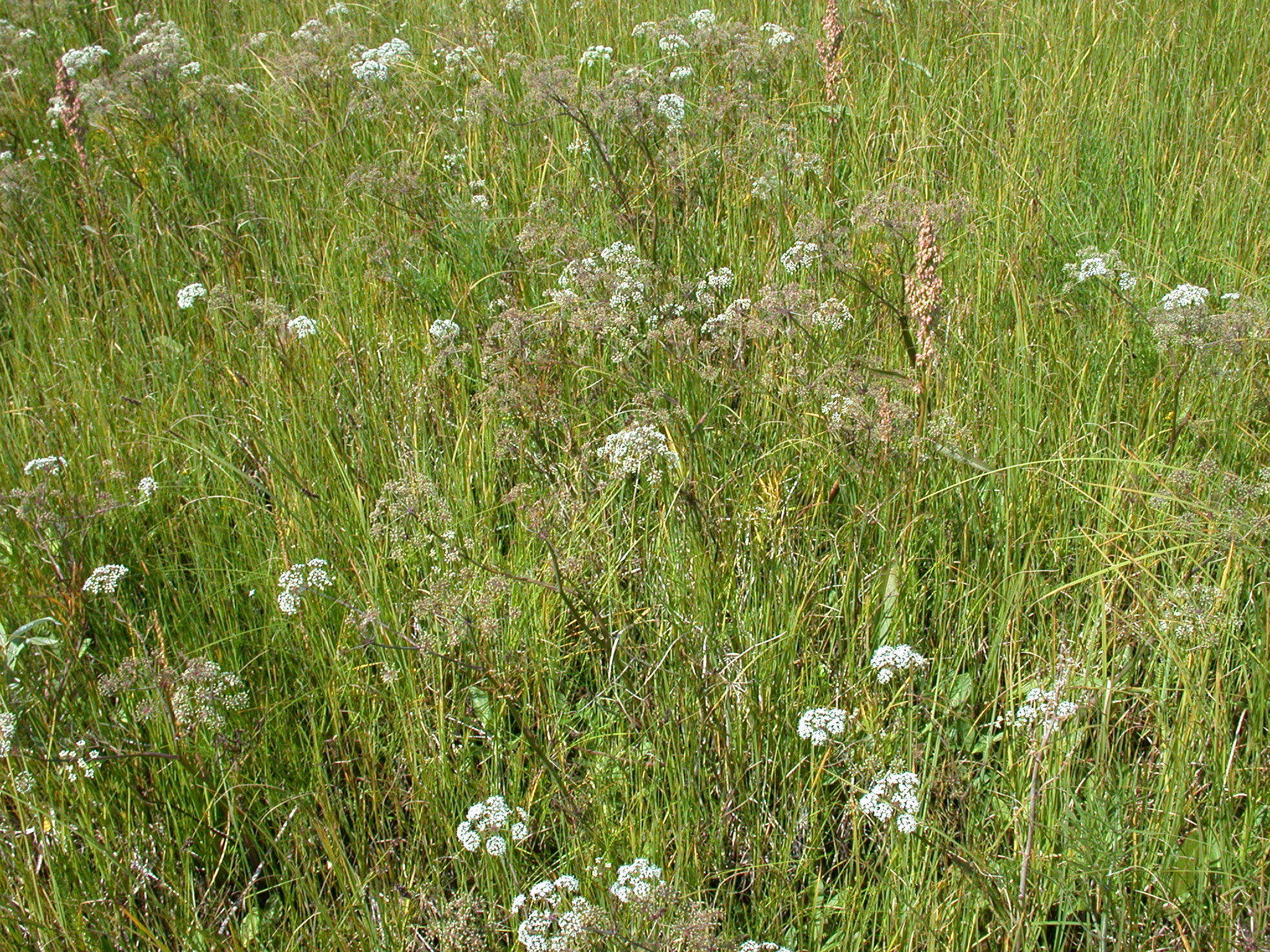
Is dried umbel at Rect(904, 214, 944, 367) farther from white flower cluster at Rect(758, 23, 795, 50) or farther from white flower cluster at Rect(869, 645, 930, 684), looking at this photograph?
white flower cluster at Rect(758, 23, 795, 50)

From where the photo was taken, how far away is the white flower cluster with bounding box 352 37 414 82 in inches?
145

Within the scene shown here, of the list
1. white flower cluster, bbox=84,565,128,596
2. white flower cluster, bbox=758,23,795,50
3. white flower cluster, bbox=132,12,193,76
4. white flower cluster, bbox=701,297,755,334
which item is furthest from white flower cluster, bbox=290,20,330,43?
white flower cluster, bbox=84,565,128,596

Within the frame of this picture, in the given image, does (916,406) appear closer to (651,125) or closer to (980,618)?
(980,618)

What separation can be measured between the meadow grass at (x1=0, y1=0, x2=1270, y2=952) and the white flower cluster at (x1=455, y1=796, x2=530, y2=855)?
8cm

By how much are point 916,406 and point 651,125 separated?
4.52 ft

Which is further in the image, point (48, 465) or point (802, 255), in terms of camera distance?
point (802, 255)

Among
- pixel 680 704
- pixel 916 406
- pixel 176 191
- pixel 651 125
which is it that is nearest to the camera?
pixel 680 704

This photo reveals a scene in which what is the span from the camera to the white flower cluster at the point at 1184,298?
2.23 meters

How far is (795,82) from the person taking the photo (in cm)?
395

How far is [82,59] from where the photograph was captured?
4098 mm

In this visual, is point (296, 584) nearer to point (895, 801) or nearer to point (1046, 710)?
point (895, 801)

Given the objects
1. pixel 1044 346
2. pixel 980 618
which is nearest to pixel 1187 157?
pixel 1044 346

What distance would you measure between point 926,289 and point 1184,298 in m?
0.56

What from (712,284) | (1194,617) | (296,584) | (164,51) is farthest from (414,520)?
(164,51)
